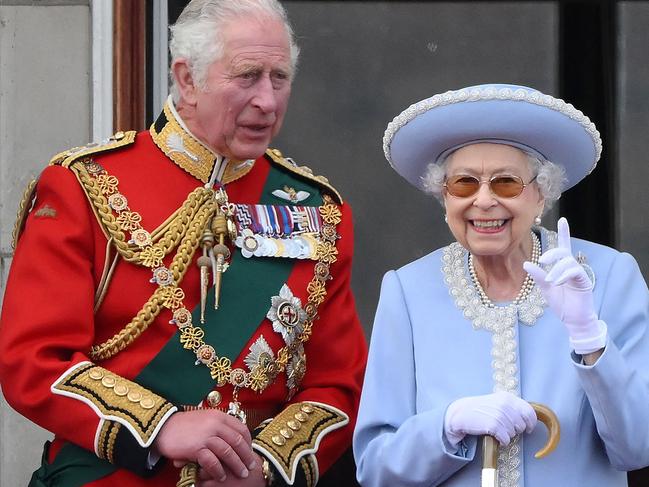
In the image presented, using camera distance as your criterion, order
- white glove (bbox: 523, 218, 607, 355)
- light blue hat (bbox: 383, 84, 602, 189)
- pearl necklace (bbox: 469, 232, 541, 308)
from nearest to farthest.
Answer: white glove (bbox: 523, 218, 607, 355) < light blue hat (bbox: 383, 84, 602, 189) < pearl necklace (bbox: 469, 232, 541, 308)

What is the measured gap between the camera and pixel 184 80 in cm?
432

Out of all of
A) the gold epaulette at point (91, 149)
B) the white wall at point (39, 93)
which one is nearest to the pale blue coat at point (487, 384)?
the gold epaulette at point (91, 149)

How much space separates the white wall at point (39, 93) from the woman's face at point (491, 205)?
62.6 inches

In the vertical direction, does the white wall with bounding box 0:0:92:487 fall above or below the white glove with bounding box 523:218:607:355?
above

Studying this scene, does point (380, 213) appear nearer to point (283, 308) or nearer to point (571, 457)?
point (283, 308)

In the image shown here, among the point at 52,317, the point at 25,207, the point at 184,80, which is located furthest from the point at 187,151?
the point at 52,317

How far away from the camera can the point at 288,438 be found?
4199mm

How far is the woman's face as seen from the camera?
3.80 m

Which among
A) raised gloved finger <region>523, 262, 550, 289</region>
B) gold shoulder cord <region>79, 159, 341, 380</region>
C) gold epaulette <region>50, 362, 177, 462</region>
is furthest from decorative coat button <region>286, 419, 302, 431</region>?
raised gloved finger <region>523, 262, 550, 289</region>

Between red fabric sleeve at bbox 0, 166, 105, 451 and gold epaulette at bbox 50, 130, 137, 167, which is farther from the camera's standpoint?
gold epaulette at bbox 50, 130, 137, 167

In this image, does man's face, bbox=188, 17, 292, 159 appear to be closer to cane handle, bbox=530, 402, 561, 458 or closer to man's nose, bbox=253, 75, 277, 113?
man's nose, bbox=253, 75, 277, 113

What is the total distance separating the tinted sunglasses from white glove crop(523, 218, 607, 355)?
0.67 ft

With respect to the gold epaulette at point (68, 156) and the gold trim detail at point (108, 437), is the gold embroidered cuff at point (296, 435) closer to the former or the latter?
the gold trim detail at point (108, 437)

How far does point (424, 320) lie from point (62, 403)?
0.81 m
